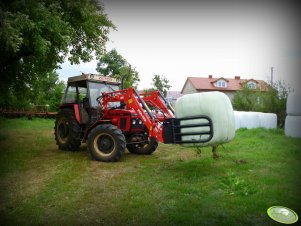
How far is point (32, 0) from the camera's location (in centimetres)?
721

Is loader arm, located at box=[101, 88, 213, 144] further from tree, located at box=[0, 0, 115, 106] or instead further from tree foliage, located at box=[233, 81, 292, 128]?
tree foliage, located at box=[233, 81, 292, 128]

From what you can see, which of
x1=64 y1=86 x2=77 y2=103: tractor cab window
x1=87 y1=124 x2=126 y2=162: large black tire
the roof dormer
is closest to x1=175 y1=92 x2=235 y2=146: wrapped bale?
x1=87 y1=124 x2=126 y2=162: large black tire

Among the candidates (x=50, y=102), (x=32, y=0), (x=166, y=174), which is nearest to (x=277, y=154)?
(x=166, y=174)

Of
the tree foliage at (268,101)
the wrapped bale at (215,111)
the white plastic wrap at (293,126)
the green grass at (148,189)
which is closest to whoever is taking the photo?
the green grass at (148,189)

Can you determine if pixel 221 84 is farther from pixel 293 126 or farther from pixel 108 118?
pixel 108 118

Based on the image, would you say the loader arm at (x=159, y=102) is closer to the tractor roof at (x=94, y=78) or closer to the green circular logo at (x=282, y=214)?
the tractor roof at (x=94, y=78)

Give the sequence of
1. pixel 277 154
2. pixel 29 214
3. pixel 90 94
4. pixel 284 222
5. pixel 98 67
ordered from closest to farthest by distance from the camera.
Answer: pixel 284 222 < pixel 29 214 < pixel 98 67 < pixel 277 154 < pixel 90 94

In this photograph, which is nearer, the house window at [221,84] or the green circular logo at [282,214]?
the green circular logo at [282,214]

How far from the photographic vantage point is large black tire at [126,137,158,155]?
10.3m

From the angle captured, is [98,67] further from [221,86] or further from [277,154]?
[221,86]

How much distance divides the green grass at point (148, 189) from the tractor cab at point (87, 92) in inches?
50.4

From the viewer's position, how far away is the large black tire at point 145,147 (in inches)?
406

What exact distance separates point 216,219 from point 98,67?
4.71 m

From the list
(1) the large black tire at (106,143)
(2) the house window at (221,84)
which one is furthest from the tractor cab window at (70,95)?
(2) the house window at (221,84)
